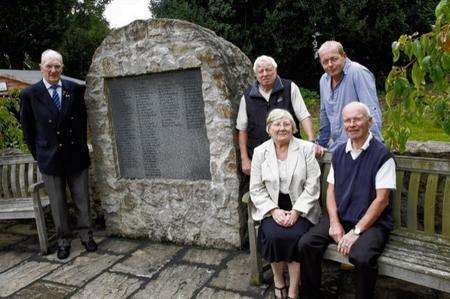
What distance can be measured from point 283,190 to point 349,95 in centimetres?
91

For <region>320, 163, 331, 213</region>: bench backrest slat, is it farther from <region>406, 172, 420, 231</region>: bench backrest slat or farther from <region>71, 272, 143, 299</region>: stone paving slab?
<region>71, 272, 143, 299</region>: stone paving slab

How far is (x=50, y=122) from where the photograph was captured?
4.20m

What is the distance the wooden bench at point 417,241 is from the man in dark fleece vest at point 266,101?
69cm

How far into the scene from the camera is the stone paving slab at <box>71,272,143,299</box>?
358 centimetres

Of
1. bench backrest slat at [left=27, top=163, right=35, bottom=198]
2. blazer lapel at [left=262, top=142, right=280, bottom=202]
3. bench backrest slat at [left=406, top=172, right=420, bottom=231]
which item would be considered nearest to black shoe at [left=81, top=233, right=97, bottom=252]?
bench backrest slat at [left=27, top=163, right=35, bottom=198]

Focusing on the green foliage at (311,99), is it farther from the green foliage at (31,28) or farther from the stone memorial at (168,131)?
the green foliage at (31,28)

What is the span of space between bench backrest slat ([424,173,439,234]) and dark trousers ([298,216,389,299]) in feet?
1.06

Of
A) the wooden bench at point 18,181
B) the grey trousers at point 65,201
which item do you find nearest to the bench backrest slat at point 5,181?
the wooden bench at point 18,181

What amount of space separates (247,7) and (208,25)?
47.5 inches

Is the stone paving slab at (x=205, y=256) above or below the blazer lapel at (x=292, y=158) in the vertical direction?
below

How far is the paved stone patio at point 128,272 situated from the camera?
358 centimetres

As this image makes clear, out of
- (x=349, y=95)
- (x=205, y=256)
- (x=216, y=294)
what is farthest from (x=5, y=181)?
(x=349, y=95)

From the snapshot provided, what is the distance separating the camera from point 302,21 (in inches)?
431

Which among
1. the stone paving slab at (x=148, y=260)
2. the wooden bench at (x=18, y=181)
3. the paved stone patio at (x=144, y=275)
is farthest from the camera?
the wooden bench at (x=18, y=181)
